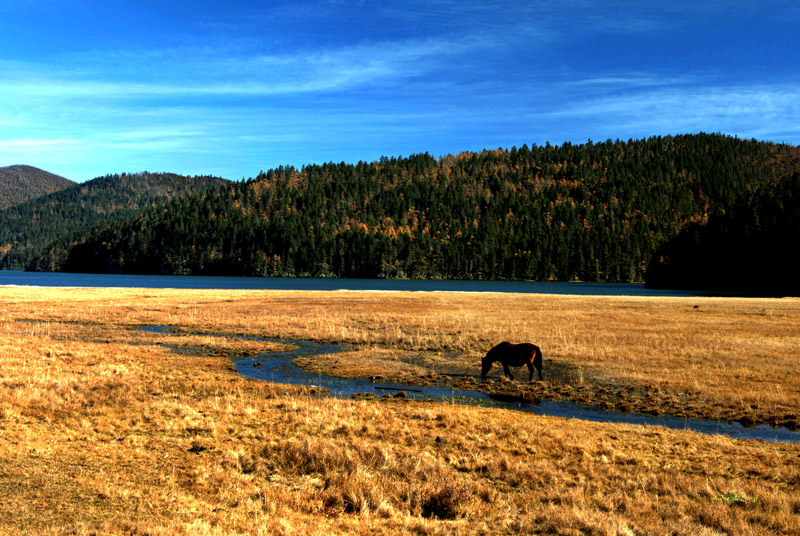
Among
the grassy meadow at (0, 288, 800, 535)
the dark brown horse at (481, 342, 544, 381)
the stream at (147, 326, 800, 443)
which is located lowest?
the stream at (147, 326, 800, 443)

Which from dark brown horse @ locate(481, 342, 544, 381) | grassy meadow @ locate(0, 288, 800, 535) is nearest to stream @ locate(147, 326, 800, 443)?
grassy meadow @ locate(0, 288, 800, 535)

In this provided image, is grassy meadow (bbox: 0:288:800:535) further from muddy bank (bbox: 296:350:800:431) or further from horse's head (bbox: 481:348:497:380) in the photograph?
horse's head (bbox: 481:348:497:380)

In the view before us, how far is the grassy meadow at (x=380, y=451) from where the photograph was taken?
919 cm

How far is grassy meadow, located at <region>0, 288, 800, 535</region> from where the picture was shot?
9.19m

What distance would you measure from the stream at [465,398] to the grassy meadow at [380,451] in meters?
0.95

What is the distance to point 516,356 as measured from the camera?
78.6 feet

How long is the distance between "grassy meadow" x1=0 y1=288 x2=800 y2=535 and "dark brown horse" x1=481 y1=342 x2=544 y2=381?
76cm

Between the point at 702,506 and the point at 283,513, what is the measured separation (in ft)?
24.0

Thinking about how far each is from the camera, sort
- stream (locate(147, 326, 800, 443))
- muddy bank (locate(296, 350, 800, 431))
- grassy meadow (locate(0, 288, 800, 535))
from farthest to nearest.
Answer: muddy bank (locate(296, 350, 800, 431))
stream (locate(147, 326, 800, 443))
grassy meadow (locate(0, 288, 800, 535))

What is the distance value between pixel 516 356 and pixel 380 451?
12.5 m

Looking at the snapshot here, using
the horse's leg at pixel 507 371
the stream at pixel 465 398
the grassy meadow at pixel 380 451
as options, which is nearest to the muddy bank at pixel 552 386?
the grassy meadow at pixel 380 451

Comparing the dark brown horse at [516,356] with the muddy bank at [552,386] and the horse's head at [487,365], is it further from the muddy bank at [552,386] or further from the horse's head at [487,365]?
the muddy bank at [552,386]

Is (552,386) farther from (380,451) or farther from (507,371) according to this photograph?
(380,451)

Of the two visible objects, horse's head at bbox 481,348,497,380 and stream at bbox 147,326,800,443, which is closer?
stream at bbox 147,326,800,443
